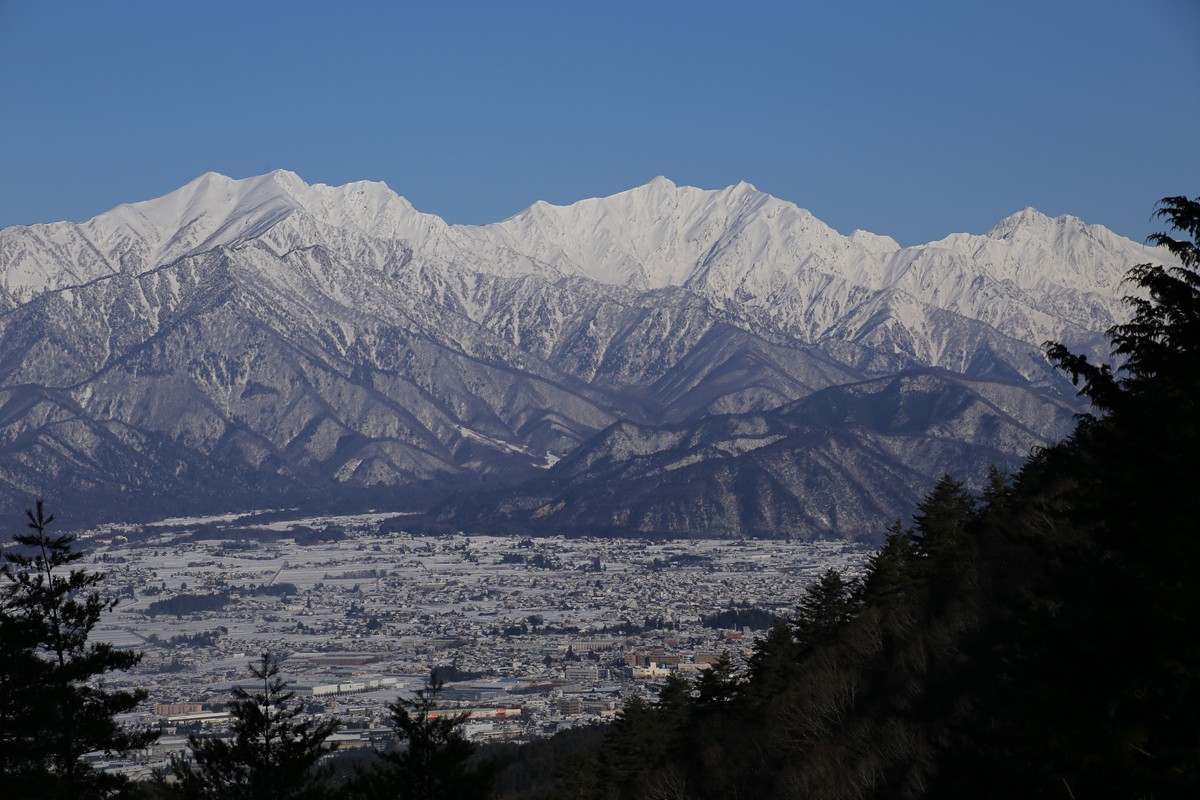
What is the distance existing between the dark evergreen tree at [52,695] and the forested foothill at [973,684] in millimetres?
51

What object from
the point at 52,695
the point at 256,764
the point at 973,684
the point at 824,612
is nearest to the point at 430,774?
the point at 256,764

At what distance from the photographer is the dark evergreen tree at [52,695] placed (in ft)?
94.0

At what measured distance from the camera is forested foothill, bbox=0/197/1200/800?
21.3 m

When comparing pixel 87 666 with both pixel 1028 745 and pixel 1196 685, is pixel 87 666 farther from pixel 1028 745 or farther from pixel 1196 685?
pixel 1196 685

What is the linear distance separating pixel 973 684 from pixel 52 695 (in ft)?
74.4

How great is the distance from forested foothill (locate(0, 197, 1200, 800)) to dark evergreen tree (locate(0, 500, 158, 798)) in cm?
5

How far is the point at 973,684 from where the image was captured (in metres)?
41.3

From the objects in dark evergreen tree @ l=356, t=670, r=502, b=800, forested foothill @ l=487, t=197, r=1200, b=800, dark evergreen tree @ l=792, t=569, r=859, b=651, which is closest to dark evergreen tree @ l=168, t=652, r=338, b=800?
dark evergreen tree @ l=356, t=670, r=502, b=800

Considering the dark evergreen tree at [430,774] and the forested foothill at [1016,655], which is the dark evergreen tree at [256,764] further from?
the forested foothill at [1016,655]

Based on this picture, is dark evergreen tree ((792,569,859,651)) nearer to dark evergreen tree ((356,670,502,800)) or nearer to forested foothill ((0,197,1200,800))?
forested foothill ((0,197,1200,800))

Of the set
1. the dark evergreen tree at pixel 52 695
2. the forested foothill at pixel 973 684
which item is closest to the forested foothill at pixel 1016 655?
the forested foothill at pixel 973 684

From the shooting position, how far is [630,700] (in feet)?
195

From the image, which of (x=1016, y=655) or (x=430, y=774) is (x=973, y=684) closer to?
(x=1016, y=655)

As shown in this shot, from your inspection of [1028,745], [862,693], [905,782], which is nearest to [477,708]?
[862,693]
